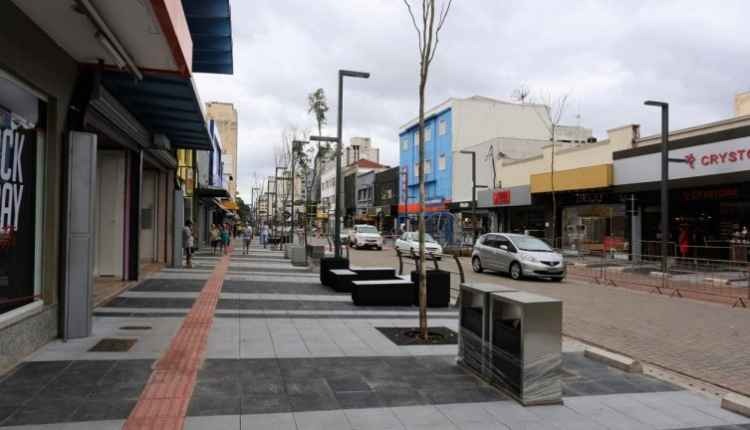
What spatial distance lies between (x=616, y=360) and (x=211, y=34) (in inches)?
331

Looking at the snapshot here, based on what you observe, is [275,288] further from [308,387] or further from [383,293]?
[308,387]

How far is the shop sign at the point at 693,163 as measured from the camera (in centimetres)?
1984

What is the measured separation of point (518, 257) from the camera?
1869cm

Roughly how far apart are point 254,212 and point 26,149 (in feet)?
→ 236

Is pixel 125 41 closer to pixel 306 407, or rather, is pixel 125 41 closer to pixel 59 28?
pixel 59 28

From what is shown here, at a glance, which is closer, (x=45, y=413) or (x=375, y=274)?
(x=45, y=413)

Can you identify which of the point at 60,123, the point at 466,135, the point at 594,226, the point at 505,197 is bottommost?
the point at 594,226

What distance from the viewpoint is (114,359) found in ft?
20.3

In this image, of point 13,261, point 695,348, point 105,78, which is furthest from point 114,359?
point 695,348

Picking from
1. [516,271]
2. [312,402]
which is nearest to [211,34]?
[312,402]

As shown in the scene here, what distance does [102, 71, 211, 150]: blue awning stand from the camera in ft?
28.9

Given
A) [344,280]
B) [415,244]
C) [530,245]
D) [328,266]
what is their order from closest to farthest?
[344,280] → [328,266] → [530,245] → [415,244]

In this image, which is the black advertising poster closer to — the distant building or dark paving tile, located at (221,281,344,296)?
dark paving tile, located at (221,281,344,296)

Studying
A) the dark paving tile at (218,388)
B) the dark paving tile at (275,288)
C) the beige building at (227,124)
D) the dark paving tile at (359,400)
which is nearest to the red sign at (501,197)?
the dark paving tile at (275,288)
